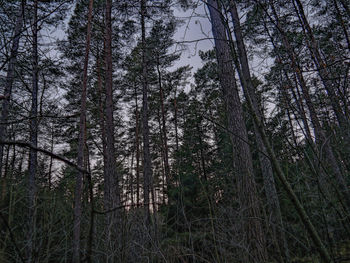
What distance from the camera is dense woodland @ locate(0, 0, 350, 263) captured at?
50.0 inches

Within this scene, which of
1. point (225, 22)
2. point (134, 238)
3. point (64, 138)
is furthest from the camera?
point (64, 138)

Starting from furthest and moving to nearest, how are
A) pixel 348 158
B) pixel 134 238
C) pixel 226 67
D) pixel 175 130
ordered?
pixel 175 130, pixel 226 67, pixel 134 238, pixel 348 158

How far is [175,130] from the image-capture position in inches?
697

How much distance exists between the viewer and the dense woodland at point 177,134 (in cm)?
127

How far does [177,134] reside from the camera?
17.5 m

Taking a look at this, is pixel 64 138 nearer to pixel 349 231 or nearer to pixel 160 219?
pixel 160 219

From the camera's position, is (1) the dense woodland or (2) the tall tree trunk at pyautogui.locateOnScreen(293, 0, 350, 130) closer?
(1) the dense woodland

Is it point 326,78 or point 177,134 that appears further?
point 177,134

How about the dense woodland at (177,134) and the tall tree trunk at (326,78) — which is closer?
the dense woodland at (177,134)

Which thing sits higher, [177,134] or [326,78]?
[177,134]

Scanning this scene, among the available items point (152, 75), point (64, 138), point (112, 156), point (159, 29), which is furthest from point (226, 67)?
point (64, 138)

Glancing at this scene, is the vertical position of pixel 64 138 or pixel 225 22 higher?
pixel 64 138

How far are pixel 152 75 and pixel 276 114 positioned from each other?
14.1m

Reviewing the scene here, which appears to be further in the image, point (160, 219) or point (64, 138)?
point (64, 138)
